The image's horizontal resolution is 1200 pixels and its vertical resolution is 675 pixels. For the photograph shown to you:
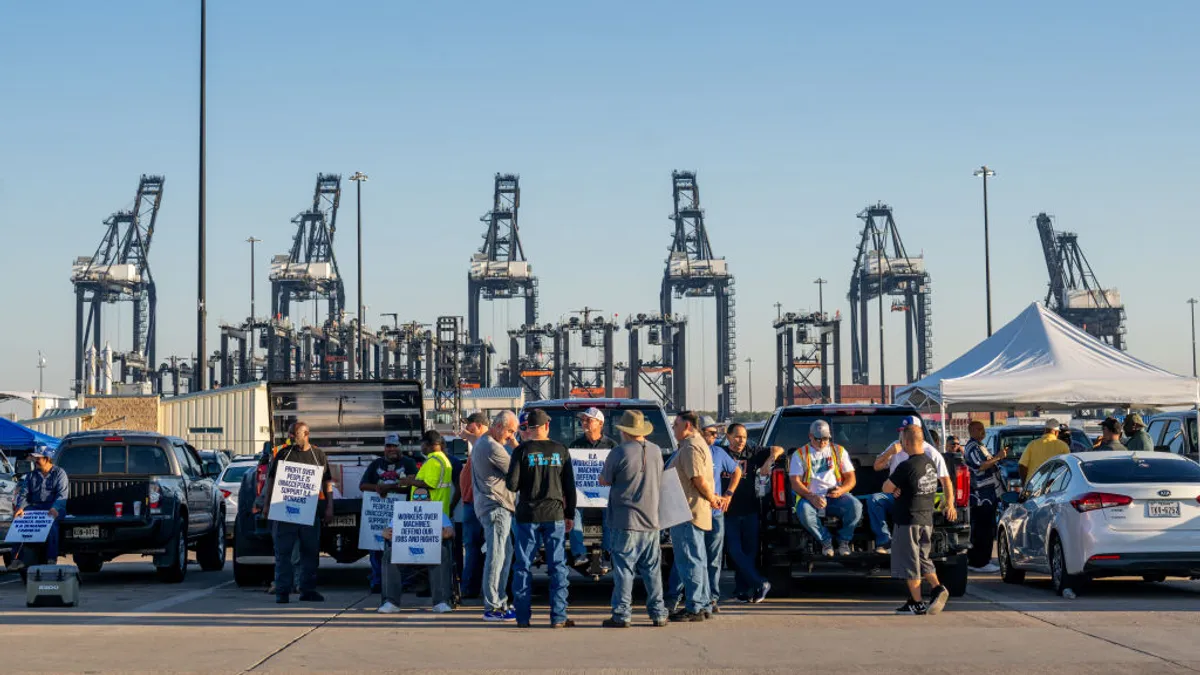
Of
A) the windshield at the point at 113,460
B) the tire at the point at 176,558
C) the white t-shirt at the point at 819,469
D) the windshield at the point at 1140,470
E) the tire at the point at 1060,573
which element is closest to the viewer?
the white t-shirt at the point at 819,469

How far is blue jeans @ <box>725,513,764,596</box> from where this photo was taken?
14320 millimetres

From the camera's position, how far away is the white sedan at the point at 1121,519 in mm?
14062

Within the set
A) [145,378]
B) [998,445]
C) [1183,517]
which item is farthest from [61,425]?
[145,378]

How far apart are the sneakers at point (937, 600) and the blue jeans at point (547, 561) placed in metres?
3.27

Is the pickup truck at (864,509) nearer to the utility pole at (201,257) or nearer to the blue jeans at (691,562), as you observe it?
Answer: the blue jeans at (691,562)

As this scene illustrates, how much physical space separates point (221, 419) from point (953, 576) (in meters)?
46.4

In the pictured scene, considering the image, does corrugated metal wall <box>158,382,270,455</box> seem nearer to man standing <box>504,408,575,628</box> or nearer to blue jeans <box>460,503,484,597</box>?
blue jeans <box>460,503,484,597</box>

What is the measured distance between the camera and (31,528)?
16250mm

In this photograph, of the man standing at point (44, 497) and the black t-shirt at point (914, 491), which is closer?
the black t-shirt at point (914, 491)

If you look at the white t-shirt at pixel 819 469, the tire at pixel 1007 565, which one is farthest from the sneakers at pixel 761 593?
the tire at pixel 1007 565

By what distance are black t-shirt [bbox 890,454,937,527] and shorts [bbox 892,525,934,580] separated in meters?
0.06

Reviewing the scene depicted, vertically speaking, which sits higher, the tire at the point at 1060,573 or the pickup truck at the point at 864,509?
the pickup truck at the point at 864,509

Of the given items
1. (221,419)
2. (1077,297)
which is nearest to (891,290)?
(1077,297)

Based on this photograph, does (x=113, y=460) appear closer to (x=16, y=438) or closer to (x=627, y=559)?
(x=627, y=559)
